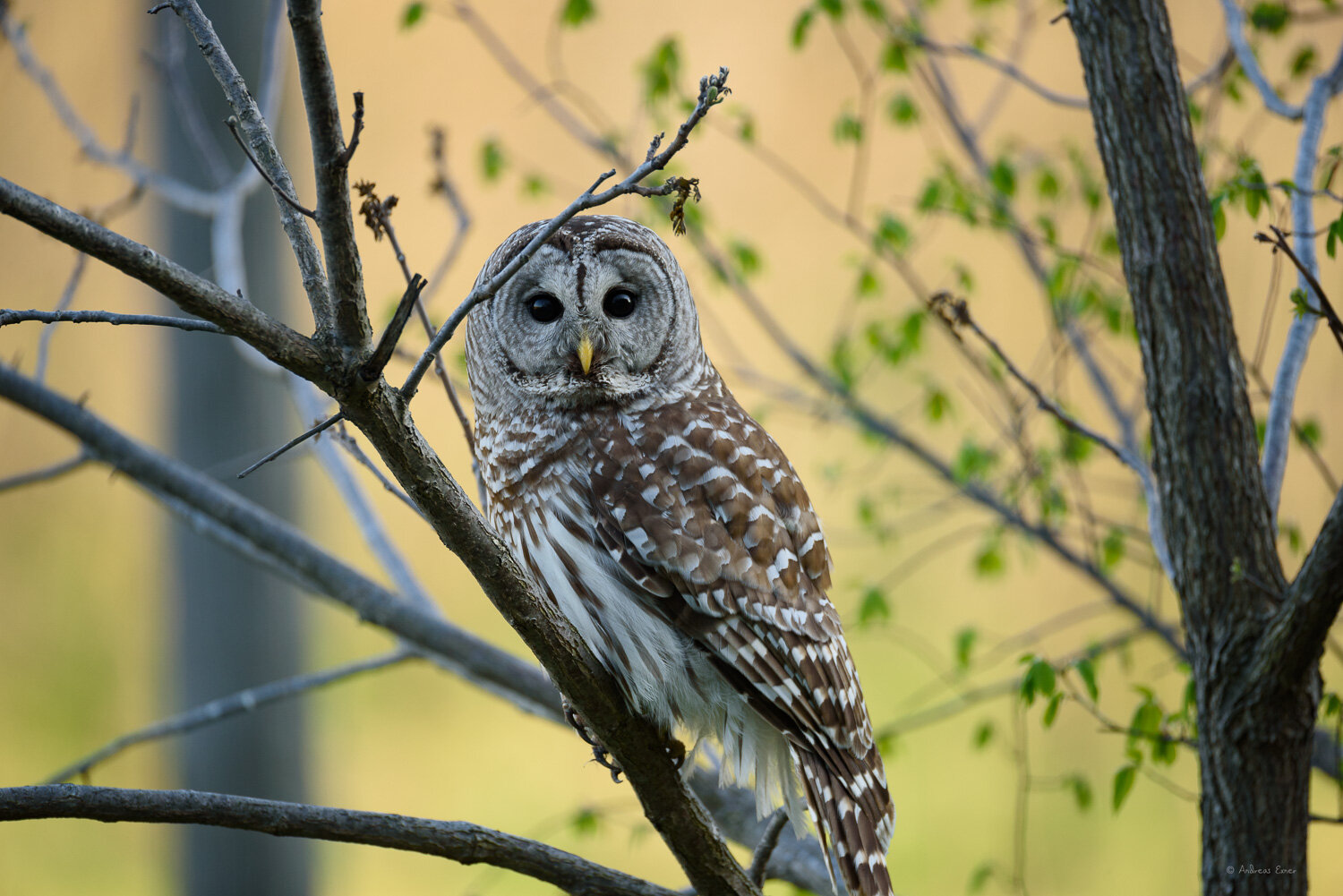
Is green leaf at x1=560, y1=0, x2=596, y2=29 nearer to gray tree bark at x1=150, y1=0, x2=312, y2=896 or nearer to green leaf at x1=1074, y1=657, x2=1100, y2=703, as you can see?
gray tree bark at x1=150, y1=0, x2=312, y2=896

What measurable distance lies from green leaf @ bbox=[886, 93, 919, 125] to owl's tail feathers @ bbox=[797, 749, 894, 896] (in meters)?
1.80

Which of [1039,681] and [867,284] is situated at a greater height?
[867,284]

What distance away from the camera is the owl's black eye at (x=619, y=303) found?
1.89 m

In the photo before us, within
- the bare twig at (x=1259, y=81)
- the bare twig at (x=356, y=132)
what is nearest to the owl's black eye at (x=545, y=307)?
the bare twig at (x=356, y=132)

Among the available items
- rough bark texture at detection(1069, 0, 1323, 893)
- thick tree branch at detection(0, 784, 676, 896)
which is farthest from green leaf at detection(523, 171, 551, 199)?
thick tree branch at detection(0, 784, 676, 896)

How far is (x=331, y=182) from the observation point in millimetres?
972

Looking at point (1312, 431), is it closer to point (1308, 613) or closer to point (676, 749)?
point (1308, 613)

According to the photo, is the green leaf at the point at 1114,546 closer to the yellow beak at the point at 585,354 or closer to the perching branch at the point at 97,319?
the yellow beak at the point at 585,354

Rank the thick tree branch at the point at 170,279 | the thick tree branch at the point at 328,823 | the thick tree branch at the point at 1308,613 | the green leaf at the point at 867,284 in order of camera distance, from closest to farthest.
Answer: the thick tree branch at the point at 170,279
the thick tree branch at the point at 328,823
the thick tree branch at the point at 1308,613
the green leaf at the point at 867,284

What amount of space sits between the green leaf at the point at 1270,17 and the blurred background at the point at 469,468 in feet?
1.88

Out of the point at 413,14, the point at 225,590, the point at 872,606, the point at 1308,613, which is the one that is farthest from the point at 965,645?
the point at 225,590

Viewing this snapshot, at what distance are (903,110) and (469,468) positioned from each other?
60.1 inches

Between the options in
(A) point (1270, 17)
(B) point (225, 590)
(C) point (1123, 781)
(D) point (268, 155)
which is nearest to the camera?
(D) point (268, 155)

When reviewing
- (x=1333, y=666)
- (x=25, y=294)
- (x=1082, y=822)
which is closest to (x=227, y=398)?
(x=25, y=294)
